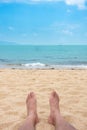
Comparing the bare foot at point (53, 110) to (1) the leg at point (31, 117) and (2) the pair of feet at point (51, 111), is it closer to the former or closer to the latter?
(2) the pair of feet at point (51, 111)

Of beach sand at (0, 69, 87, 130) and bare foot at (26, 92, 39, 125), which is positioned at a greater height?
bare foot at (26, 92, 39, 125)

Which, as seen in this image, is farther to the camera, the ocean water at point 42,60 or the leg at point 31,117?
the ocean water at point 42,60

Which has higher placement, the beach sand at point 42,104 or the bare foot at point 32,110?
the bare foot at point 32,110

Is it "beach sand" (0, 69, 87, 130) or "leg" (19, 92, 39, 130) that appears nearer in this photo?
"leg" (19, 92, 39, 130)

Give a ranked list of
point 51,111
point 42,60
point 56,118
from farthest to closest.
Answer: point 42,60 < point 51,111 < point 56,118

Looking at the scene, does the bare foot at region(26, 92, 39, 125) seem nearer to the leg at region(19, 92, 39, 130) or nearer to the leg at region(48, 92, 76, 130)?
the leg at region(19, 92, 39, 130)

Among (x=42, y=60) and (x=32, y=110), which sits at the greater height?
(x=32, y=110)

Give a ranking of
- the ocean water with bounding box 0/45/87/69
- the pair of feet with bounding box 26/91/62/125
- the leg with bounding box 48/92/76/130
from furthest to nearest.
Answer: the ocean water with bounding box 0/45/87/69
the pair of feet with bounding box 26/91/62/125
the leg with bounding box 48/92/76/130

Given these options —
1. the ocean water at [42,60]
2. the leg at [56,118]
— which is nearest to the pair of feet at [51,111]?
the leg at [56,118]

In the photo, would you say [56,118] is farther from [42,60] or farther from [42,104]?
[42,60]

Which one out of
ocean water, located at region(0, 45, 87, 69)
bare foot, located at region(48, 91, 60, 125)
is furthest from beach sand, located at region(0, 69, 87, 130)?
ocean water, located at region(0, 45, 87, 69)

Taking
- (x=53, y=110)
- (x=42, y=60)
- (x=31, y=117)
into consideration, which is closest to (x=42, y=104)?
(x=53, y=110)

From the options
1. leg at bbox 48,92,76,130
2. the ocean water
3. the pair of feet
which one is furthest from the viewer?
the ocean water

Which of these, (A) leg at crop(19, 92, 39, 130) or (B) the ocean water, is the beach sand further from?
(B) the ocean water
